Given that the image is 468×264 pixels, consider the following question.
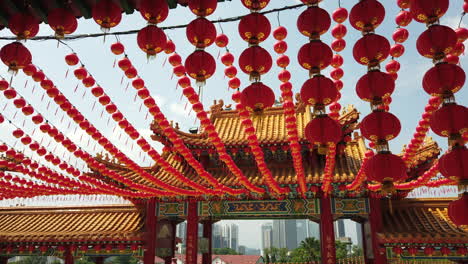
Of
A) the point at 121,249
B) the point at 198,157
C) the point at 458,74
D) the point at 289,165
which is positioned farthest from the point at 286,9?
the point at 121,249

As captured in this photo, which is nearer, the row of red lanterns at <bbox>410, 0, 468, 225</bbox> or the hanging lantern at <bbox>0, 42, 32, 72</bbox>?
the row of red lanterns at <bbox>410, 0, 468, 225</bbox>

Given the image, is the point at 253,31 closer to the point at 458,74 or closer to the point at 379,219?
the point at 458,74

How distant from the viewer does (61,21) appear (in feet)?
10.7

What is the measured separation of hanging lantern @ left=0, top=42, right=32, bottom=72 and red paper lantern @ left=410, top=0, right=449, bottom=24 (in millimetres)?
3585

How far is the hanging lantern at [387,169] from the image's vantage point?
2727 mm

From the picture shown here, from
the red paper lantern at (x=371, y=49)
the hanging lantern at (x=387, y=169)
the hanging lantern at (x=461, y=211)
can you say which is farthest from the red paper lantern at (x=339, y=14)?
the hanging lantern at (x=461, y=211)

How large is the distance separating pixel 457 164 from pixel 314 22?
1610mm

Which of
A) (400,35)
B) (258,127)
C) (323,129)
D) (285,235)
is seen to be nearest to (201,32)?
(323,129)

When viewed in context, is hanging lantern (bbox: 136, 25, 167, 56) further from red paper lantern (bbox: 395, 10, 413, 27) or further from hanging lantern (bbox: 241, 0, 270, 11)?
red paper lantern (bbox: 395, 10, 413, 27)

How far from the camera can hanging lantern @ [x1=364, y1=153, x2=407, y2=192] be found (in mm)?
2727

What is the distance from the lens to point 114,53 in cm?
496

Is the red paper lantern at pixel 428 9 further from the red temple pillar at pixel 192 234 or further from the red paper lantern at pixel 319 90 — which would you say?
the red temple pillar at pixel 192 234

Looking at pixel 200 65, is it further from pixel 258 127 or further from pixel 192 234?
pixel 192 234

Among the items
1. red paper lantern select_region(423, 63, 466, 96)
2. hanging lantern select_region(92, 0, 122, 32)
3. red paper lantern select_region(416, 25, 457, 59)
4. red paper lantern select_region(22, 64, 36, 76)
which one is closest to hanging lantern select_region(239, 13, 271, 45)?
hanging lantern select_region(92, 0, 122, 32)
